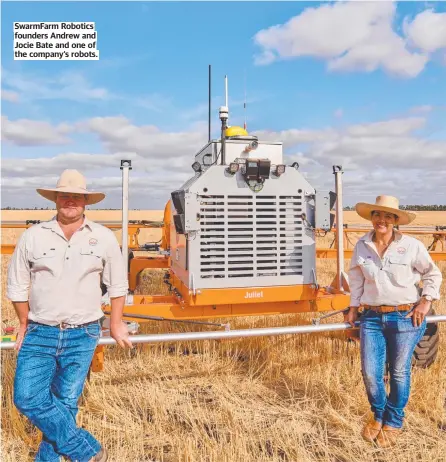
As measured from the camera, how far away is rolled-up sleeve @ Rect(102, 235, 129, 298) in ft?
10.3

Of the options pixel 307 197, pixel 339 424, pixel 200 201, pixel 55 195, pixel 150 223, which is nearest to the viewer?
pixel 55 195

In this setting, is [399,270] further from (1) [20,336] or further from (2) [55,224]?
(1) [20,336]

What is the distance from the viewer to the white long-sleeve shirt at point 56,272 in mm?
2967

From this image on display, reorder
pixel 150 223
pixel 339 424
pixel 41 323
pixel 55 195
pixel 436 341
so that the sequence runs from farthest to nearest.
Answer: pixel 150 223
pixel 436 341
pixel 339 424
pixel 55 195
pixel 41 323

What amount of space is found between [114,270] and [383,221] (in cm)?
213

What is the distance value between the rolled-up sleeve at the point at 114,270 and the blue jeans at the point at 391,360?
197 centimetres

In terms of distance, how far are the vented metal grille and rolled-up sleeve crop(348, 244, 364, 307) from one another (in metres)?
0.82

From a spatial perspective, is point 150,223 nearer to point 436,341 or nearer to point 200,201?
point 200,201

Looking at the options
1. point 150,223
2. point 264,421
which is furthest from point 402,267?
point 150,223

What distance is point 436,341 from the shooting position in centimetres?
507

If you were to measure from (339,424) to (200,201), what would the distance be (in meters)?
2.28

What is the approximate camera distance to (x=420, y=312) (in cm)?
362

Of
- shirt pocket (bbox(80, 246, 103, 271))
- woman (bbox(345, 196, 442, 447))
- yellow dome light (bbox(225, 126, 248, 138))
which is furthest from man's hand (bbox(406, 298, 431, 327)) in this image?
yellow dome light (bbox(225, 126, 248, 138))

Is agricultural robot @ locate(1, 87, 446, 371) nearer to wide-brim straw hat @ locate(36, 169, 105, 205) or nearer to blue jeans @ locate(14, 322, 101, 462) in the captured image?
blue jeans @ locate(14, 322, 101, 462)
